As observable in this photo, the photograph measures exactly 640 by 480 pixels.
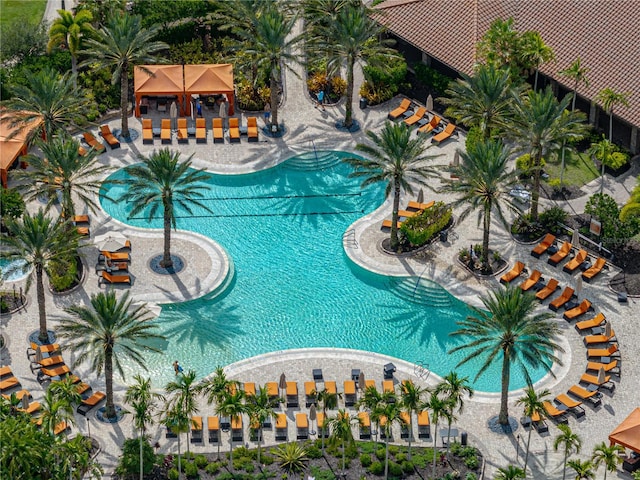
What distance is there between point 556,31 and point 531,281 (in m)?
23.0

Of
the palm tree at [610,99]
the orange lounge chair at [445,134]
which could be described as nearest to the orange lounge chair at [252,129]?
the orange lounge chair at [445,134]

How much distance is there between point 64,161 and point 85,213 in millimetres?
8129

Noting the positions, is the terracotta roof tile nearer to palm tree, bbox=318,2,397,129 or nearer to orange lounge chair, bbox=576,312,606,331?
palm tree, bbox=318,2,397,129

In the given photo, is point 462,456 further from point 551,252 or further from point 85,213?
point 85,213

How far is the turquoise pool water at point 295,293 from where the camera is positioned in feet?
307

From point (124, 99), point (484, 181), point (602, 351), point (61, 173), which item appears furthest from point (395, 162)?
point (124, 99)

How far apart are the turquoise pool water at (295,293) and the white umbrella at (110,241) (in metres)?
1.37

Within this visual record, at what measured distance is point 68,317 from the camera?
95.4 meters

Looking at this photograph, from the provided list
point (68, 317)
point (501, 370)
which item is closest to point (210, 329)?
point (68, 317)

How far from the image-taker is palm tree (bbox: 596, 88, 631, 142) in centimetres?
10538

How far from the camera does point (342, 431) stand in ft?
274

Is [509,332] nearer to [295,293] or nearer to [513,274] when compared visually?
[513,274]

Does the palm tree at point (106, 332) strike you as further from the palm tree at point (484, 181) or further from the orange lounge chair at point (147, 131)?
the orange lounge chair at point (147, 131)

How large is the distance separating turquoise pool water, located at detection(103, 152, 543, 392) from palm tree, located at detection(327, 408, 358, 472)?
9551 mm
